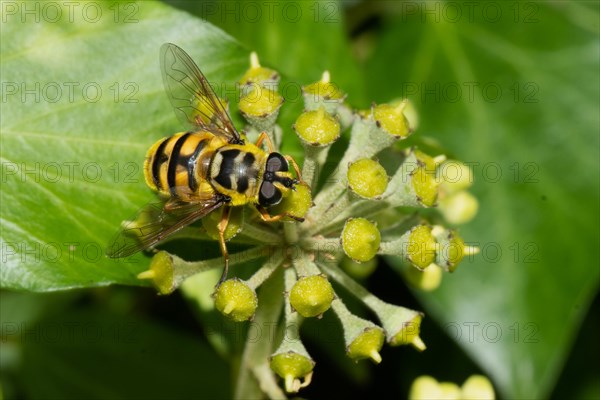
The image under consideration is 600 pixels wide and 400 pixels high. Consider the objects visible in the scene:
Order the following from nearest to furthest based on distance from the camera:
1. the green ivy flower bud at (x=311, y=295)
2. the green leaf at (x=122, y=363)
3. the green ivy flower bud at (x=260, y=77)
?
the green ivy flower bud at (x=311, y=295) < the green ivy flower bud at (x=260, y=77) < the green leaf at (x=122, y=363)

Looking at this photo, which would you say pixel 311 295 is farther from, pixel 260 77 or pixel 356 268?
pixel 356 268

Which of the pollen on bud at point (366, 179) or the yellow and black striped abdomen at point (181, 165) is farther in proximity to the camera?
the yellow and black striped abdomen at point (181, 165)

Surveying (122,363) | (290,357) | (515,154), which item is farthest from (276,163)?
(122,363)

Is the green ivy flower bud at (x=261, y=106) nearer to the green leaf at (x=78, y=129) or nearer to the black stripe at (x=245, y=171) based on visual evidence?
the black stripe at (x=245, y=171)

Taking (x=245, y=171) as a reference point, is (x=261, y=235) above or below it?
below

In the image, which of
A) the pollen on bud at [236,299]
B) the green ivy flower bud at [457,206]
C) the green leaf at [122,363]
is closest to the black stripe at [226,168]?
the pollen on bud at [236,299]

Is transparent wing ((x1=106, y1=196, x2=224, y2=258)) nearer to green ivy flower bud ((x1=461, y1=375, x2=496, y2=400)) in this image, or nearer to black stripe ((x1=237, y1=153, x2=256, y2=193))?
black stripe ((x1=237, y1=153, x2=256, y2=193))
